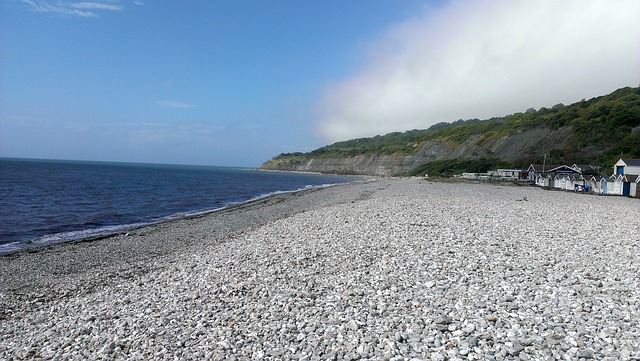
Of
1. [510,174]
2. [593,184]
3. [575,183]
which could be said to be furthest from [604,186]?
[510,174]

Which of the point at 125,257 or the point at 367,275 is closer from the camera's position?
the point at 367,275

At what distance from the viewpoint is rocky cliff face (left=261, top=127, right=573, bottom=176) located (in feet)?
300

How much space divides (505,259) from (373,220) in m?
7.62

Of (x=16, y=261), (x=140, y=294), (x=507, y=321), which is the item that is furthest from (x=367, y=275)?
(x=16, y=261)

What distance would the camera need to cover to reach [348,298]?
779cm

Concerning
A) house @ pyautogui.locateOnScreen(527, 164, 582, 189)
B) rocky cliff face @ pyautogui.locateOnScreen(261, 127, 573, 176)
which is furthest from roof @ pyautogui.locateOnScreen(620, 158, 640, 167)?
rocky cliff face @ pyautogui.locateOnScreen(261, 127, 573, 176)

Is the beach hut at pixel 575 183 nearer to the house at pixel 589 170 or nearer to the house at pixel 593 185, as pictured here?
the house at pixel 593 185

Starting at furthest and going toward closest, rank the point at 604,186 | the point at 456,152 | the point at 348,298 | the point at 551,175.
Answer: the point at 456,152 → the point at 551,175 → the point at 604,186 → the point at 348,298

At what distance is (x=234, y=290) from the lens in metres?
8.80

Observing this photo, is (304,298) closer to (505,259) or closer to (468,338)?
(468,338)

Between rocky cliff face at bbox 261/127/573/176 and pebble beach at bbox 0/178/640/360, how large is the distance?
87.2 meters

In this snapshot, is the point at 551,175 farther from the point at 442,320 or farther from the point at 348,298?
the point at 442,320

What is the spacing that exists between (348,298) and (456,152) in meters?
122

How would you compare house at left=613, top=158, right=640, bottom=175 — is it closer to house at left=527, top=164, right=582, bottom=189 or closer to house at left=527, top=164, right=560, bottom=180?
house at left=527, top=164, right=582, bottom=189
